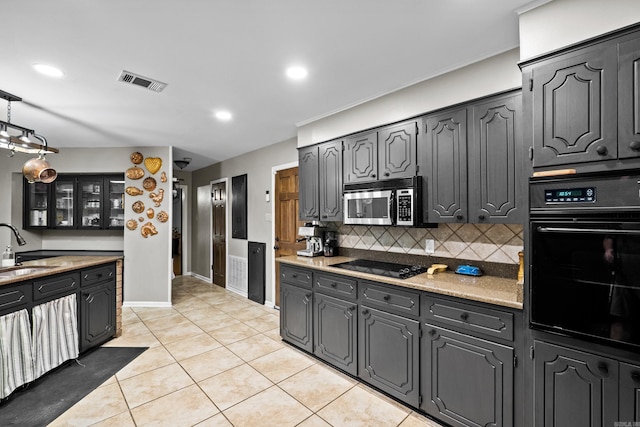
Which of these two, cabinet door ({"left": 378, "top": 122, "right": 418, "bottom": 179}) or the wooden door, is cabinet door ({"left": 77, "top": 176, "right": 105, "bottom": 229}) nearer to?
the wooden door

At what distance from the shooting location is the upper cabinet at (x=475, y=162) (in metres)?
1.98

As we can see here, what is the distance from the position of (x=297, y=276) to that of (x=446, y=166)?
1.85 meters

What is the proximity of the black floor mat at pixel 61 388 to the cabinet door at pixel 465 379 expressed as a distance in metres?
2.75

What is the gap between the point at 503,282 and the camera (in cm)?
215

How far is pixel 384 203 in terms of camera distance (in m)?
2.67

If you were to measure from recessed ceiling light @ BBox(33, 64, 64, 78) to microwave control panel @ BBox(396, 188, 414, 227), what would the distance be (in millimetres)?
2926

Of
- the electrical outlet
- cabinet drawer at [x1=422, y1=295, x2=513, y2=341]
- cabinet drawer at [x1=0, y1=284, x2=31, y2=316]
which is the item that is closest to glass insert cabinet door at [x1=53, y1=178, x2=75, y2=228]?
cabinet drawer at [x1=0, y1=284, x2=31, y2=316]

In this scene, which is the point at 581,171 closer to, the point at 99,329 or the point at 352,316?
the point at 352,316

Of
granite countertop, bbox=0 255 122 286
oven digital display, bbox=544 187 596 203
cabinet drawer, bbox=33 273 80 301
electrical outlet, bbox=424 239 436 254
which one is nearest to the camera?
oven digital display, bbox=544 187 596 203

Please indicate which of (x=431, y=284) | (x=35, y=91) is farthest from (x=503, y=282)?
(x=35, y=91)

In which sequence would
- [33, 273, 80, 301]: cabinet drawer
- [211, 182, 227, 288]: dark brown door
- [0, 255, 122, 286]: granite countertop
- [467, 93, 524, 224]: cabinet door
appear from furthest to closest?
1. [211, 182, 227, 288]: dark brown door
2. [33, 273, 80, 301]: cabinet drawer
3. [0, 255, 122, 286]: granite countertop
4. [467, 93, 524, 224]: cabinet door

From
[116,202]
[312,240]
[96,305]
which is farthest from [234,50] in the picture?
[116,202]

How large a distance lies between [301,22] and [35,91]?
268 cm

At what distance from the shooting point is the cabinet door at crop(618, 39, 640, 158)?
4.42 feet
